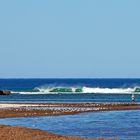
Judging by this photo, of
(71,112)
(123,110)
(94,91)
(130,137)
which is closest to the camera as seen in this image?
(130,137)

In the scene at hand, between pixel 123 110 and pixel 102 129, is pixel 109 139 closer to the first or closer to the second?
pixel 102 129

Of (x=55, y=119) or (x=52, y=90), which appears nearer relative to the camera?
(x=55, y=119)

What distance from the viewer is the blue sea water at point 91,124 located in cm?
3925

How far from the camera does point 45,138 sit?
33.9 m

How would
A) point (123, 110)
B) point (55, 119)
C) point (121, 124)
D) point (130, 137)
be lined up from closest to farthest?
point (130, 137) < point (121, 124) < point (55, 119) < point (123, 110)

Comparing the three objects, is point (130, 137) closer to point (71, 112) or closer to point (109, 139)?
point (109, 139)

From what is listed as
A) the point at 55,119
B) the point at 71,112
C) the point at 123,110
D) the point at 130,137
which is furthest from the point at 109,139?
the point at 123,110

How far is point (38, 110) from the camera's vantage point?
6072 cm

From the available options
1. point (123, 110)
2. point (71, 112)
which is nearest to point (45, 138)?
point (71, 112)

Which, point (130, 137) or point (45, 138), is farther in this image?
point (130, 137)

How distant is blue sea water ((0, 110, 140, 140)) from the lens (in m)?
39.2

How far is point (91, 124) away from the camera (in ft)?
151

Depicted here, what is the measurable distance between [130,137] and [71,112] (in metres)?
21.8

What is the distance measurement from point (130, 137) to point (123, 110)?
25.6m
